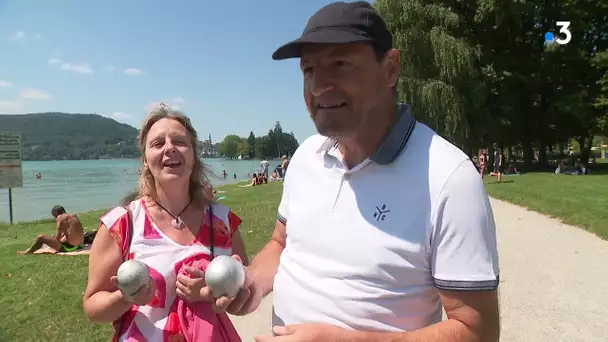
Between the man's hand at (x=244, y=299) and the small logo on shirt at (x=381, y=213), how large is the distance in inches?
31.4

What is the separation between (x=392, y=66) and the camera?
2.04 m

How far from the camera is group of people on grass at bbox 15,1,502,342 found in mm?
1686

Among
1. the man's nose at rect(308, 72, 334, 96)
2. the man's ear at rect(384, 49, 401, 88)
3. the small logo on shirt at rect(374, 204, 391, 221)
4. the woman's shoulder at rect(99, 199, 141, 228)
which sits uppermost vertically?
the man's ear at rect(384, 49, 401, 88)

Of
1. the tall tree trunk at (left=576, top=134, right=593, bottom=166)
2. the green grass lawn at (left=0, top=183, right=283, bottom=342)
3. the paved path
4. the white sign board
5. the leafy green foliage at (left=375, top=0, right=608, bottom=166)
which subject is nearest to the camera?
the paved path

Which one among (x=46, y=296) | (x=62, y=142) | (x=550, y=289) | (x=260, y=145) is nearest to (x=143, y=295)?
(x=46, y=296)

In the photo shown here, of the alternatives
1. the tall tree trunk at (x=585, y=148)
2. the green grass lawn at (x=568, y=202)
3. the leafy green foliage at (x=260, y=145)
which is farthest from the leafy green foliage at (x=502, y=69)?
the leafy green foliage at (x=260, y=145)

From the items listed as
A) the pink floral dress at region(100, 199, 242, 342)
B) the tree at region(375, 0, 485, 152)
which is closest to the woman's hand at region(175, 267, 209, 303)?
the pink floral dress at region(100, 199, 242, 342)

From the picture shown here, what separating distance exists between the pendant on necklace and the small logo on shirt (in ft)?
5.05

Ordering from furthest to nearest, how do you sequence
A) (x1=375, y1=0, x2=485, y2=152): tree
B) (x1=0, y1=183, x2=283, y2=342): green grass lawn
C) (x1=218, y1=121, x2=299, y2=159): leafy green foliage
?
(x1=218, y1=121, x2=299, y2=159): leafy green foliage → (x1=375, y1=0, x2=485, y2=152): tree → (x1=0, y1=183, x2=283, y2=342): green grass lawn

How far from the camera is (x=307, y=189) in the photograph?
2.29 m

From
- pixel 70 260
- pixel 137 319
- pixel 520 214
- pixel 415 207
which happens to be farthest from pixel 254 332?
pixel 520 214

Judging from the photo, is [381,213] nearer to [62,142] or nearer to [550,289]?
[550,289]

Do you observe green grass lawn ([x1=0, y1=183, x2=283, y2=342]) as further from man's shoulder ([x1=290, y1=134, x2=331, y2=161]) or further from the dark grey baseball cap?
the dark grey baseball cap

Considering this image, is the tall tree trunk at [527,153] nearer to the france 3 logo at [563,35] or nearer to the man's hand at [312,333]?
the france 3 logo at [563,35]
